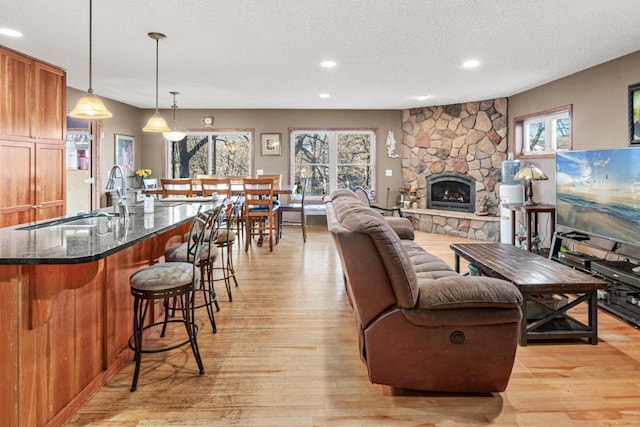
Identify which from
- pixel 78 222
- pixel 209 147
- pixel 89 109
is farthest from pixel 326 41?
pixel 209 147

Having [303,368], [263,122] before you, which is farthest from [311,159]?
[303,368]

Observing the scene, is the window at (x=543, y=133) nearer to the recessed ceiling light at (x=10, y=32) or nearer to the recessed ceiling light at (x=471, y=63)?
the recessed ceiling light at (x=471, y=63)

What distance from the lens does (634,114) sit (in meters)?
4.15

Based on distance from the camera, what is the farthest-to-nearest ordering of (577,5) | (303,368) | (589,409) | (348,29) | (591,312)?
(348,29)
(577,5)
(591,312)
(303,368)
(589,409)

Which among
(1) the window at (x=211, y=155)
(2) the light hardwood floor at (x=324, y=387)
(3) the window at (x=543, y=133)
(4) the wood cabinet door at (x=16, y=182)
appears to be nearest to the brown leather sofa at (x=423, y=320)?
(2) the light hardwood floor at (x=324, y=387)

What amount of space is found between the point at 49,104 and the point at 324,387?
4.63 metres

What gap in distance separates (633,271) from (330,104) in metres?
5.59

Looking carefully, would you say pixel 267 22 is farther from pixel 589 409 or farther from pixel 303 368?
pixel 589 409

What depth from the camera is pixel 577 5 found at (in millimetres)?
3072

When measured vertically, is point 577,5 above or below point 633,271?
above

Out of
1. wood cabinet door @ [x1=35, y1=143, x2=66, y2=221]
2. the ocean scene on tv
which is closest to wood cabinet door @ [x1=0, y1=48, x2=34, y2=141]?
wood cabinet door @ [x1=35, y1=143, x2=66, y2=221]

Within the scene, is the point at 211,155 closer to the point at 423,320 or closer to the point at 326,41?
the point at 326,41

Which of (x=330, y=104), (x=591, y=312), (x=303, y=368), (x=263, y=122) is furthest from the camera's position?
(x=263, y=122)

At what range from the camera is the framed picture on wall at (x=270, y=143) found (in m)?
8.41
